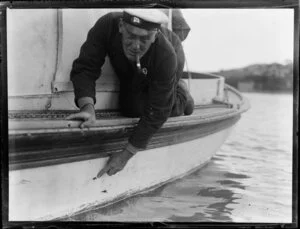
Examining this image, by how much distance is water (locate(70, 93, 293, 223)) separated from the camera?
9.28 feet

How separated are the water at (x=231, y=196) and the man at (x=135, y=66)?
1.18 ft

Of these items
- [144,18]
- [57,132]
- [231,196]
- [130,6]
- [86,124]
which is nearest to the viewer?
[57,132]

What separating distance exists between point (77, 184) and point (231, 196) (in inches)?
48.3

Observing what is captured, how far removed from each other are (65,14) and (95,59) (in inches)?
12.3

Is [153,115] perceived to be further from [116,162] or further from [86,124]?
[86,124]

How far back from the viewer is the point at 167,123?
284 centimetres

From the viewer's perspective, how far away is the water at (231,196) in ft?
9.28

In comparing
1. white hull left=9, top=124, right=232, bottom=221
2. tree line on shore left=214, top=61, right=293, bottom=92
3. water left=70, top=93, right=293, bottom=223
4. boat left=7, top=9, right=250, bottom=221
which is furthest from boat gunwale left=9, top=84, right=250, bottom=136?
water left=70, top=93, right=293, bottom=223

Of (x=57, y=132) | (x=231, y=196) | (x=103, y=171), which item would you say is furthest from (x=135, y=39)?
(x=231, y=196)

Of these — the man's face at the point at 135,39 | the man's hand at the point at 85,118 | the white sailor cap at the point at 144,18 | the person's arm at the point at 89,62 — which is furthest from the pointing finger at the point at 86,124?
the white sailor cap at the point at 144,18

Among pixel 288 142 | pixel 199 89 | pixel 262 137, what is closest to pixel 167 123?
pixel 288 142

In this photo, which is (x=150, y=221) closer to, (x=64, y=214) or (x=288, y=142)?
(x=64, y=214)

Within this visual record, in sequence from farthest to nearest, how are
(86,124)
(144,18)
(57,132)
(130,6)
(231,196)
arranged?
(231,196) < (130,6) < (144,18) < (86,124) < (57,132)

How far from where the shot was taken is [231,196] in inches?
128
